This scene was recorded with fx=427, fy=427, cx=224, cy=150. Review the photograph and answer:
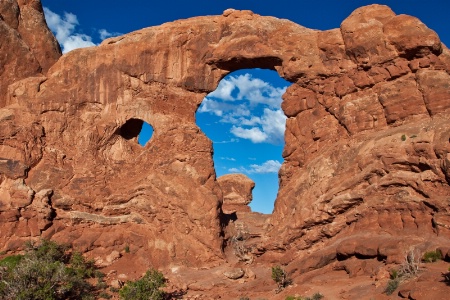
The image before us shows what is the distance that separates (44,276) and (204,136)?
13407 mm

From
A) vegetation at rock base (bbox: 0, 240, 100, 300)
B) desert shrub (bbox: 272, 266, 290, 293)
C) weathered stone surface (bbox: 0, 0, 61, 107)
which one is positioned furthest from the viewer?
weathered stone surface (bbox: 0, 0, 61, 107)

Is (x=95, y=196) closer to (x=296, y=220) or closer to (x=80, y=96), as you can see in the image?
(x=80, y=96)

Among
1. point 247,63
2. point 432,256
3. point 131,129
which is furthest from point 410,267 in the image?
point 131,129

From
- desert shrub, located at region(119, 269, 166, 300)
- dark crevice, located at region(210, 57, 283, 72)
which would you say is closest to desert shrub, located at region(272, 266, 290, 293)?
desert shrub, located at region(119, 269, 166, 300)

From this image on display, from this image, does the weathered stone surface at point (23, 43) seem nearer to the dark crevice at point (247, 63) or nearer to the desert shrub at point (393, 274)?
the dark crevice at point (247, 63)

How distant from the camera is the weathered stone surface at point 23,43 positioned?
93.7 feet

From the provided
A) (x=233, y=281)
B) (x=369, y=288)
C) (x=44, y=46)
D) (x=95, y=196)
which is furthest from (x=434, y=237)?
(x=44, y=46)

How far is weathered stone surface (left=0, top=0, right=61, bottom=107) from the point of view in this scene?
28.5 m

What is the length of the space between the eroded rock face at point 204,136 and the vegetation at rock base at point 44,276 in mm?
1802

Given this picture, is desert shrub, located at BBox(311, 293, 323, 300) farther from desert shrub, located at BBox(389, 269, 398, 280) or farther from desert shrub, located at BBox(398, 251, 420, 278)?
desert shrub, located at BBox(398, 251, 420, 278)

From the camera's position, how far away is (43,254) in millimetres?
24062

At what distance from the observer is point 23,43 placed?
29453 mm

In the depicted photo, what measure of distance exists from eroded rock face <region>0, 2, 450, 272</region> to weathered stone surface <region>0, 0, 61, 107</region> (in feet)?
1.21

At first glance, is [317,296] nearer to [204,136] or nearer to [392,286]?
[392,286]
